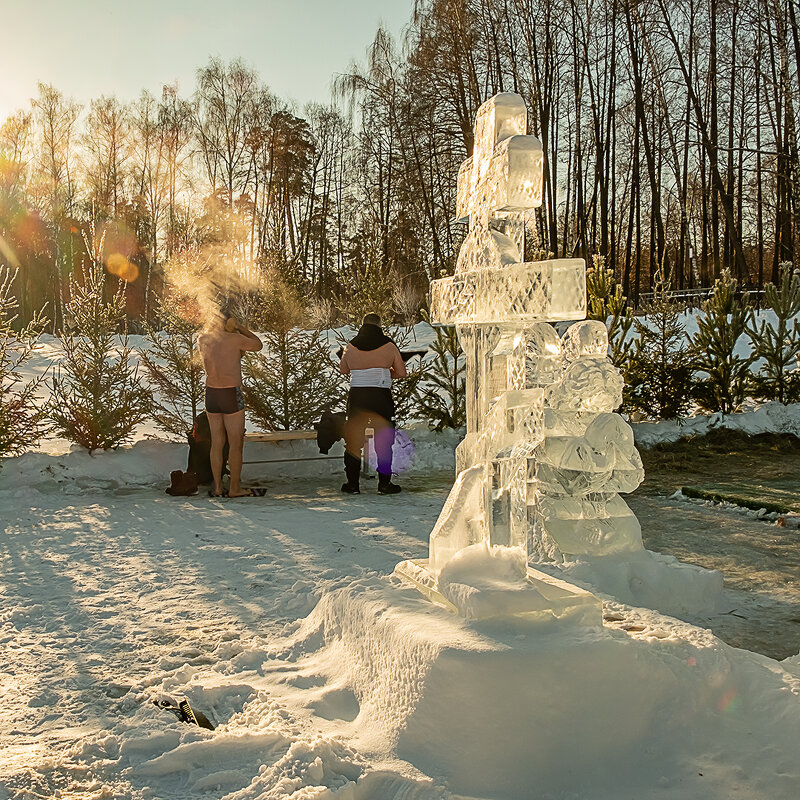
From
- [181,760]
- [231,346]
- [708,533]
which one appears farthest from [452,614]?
[231,346]

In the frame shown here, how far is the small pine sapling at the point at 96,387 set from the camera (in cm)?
933

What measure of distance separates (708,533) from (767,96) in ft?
69.3

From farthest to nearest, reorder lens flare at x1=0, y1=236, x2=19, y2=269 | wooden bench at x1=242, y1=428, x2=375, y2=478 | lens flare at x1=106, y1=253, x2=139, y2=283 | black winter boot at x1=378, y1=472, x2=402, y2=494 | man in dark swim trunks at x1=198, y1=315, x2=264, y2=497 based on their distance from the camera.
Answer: lens flare at x1=106, y1=253, x2=139, y2=283
lens flare at x1=0, y1=236, x2=19, y2=269
wooden bench at x1=242, y1=428, x2=375, y2=478
black winter boot at x1=378, y1=472, x2=402, y2=494
man in dark swim trunks at x1=198, y1=315, x2=264, y2=497

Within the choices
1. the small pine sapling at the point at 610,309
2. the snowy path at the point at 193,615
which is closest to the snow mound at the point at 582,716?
the snowy path at the point at 193,615

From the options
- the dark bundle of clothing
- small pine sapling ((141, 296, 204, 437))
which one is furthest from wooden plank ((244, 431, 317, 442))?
small pine sapling ((141, 296, 204, 437))

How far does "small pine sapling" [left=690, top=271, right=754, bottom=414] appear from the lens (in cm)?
1213

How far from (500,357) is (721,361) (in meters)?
9.46

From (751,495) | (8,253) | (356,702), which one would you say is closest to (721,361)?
(751,495)

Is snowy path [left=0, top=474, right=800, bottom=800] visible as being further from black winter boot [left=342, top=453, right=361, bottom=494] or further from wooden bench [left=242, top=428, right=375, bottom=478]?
wooden bench [left=242, top=428, right=375, bottom=478]

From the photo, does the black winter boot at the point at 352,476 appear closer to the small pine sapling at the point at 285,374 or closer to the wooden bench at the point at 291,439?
the wooden bench at the point at 291,439

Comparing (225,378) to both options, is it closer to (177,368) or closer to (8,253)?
(177,368)

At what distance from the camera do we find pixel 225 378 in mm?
7816

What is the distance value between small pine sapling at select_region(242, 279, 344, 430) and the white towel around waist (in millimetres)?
2213

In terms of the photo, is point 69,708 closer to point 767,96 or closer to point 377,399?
point 377,399
